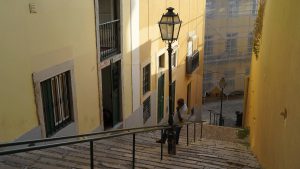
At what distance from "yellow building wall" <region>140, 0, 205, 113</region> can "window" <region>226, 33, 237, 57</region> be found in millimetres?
5411

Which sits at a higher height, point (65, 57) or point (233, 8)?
point (233, 8)

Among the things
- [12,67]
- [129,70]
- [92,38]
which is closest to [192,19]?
[129,70]

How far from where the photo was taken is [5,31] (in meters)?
6.19

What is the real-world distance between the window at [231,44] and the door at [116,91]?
57.7 ft

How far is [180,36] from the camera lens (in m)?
17.6

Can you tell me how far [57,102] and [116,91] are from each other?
344 centimetres

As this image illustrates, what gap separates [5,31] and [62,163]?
252cm

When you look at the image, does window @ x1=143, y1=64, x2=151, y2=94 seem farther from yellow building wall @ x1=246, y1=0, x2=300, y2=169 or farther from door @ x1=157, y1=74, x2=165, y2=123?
yellow building wall @ x1=246, y1=0, x2=300, y2=169

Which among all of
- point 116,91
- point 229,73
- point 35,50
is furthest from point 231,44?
point 35,50

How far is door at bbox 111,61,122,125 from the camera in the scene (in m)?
11.1

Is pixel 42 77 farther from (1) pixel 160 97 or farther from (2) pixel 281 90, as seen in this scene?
(1) pixel 160 97

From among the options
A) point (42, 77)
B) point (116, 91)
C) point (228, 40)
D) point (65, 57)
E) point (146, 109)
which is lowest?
point (146, 109)

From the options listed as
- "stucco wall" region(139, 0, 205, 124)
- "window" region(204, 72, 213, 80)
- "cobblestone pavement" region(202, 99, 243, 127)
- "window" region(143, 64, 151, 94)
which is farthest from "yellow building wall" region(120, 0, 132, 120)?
"window" region(204, 72, 213, 80)

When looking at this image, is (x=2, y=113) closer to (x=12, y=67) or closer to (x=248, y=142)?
(x=12, y=67)
